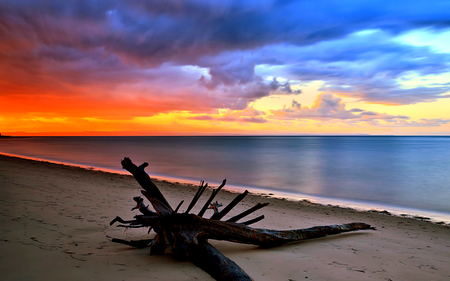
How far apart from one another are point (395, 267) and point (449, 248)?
236 centimetres

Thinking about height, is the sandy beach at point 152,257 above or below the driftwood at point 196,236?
below

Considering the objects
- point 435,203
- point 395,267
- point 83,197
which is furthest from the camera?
point 435,203

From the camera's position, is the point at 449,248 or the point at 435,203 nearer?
the point at 449,248

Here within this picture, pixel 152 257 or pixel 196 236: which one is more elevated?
pixel 196 236

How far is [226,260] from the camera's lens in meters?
2.83

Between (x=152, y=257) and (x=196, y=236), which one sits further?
(x=152, y=257)

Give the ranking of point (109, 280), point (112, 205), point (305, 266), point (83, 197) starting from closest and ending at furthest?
point (109, 280)
point (305, 266)
point (112, 205)
point (83, 197)

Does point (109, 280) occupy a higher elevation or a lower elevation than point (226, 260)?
lower

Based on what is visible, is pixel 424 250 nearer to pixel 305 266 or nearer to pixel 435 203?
pixel 305 266

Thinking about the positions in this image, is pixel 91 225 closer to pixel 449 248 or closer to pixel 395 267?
pixel 395 267

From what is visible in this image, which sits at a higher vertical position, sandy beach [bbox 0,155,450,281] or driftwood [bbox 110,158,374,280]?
driftwood [bbox 110,158,374,280]

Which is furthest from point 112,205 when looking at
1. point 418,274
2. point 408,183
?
point 408,183

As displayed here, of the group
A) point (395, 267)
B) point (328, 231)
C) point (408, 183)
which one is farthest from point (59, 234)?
point (408, 183)

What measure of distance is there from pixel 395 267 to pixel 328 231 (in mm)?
1284
